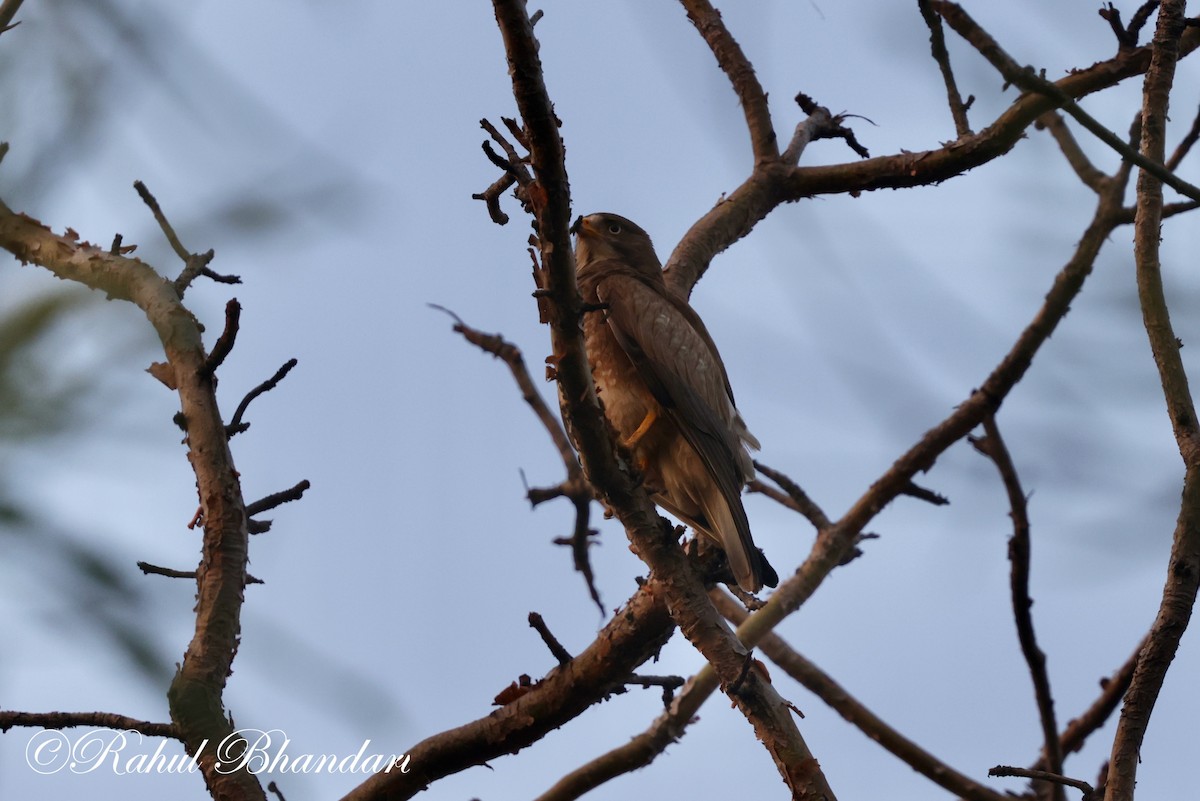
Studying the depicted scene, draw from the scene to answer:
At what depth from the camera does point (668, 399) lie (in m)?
Result: 5.91

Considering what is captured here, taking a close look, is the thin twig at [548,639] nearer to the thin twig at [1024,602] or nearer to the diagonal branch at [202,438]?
the diagonal branch at [202,438]

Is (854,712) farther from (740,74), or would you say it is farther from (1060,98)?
(1060,98)

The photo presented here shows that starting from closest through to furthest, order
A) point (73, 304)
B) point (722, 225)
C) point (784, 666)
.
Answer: point (73, 304) → point (722, 225) → point (784, 666)

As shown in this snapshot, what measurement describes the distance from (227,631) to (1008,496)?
393 centimetres

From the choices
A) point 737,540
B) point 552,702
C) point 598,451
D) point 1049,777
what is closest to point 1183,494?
point 1049,777

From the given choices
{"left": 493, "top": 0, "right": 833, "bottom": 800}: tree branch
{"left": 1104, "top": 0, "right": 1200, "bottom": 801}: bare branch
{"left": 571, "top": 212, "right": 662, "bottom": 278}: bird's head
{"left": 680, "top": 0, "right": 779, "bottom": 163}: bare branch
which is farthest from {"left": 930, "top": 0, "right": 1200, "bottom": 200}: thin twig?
→ {"left": 571, "top": 212, "right": 662, "bottom": 278}: bird's head

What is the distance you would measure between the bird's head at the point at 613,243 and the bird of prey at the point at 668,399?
39.3 inches

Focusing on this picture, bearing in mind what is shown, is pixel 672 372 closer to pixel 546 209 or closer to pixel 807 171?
pixel 807 171

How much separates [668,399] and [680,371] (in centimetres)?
20

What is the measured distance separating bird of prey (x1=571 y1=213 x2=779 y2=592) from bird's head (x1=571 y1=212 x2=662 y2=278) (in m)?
1.00

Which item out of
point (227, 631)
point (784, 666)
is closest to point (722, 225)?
point (784, 666)

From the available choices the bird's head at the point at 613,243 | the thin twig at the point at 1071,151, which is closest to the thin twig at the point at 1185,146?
the thin twig at the point at 1071,151

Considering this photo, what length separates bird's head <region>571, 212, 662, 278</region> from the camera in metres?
7.45

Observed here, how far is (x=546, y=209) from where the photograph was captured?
367cm
